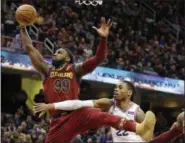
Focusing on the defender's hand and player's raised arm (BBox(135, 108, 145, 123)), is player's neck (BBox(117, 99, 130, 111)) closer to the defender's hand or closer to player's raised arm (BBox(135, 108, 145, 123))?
player's raised arm (BBox(135, 108, 145, 123))

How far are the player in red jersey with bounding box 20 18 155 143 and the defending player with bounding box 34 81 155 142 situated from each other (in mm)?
135

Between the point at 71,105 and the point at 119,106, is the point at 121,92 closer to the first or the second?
the point at 119,106

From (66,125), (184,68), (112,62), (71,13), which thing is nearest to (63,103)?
(66,125)

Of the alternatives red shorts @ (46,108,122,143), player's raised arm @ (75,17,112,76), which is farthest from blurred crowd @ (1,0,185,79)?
red shorts @ (46,108,122,143)

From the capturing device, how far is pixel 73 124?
9.30 meters

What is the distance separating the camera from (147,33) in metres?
27.0

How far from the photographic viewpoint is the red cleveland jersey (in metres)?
9.66

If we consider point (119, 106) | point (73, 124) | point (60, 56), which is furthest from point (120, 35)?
point (73, 124)

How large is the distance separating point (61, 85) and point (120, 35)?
52.4 ft

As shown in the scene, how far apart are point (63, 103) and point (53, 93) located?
52 centimetres

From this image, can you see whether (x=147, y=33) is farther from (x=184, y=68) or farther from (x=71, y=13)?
(x=71, y=13)

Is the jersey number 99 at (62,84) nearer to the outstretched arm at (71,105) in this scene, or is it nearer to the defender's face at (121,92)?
→ the outstretched arm at (71,105)

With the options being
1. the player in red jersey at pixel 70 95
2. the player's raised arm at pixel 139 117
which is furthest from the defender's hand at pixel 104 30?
the player's raised arm at pixel 139 117

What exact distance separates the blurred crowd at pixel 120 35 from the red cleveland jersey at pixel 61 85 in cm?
1042
